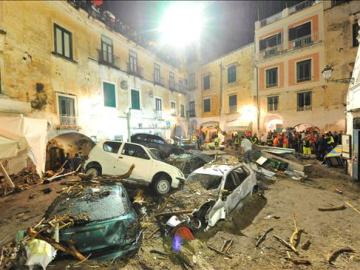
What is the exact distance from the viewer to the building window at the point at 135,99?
18.9 metres

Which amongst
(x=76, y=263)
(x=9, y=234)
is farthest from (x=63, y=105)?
(x=76, y=263)

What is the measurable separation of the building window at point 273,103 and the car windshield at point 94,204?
2071 centimetres

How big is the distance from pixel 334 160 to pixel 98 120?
15.5m

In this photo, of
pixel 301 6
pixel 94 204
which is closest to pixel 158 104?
pixel 301 6

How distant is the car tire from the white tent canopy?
5.68m

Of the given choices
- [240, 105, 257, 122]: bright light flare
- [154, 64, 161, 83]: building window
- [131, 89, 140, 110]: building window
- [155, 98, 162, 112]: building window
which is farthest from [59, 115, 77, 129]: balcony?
[240, 105, 257, 122]: bright light flare

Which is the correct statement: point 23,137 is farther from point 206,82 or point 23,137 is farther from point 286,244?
point 206,82

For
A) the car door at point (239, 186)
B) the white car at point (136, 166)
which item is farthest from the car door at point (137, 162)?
the car door at point (239, 186)

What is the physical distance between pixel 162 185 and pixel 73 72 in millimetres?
10347

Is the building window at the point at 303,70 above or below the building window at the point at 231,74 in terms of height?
below

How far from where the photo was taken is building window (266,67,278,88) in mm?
21641

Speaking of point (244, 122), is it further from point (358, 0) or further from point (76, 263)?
point (76, 263)

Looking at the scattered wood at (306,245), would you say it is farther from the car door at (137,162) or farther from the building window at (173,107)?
the building window at (173,107)

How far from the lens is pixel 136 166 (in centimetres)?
770
